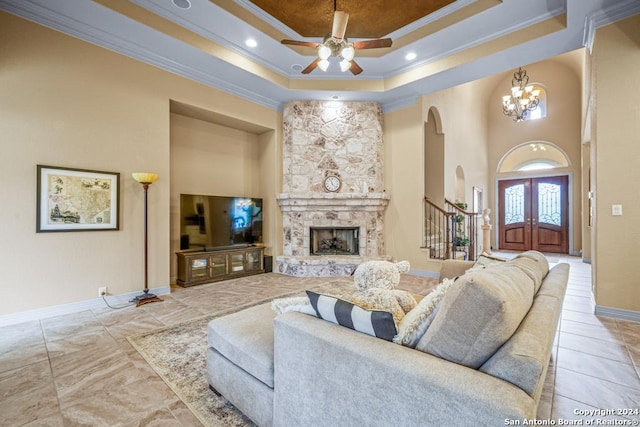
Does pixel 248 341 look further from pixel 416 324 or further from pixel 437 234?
pixel 437 234

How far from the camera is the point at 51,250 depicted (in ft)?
10.8

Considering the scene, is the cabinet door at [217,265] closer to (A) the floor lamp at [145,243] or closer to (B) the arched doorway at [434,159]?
(A) the floor lamp at [145,243]

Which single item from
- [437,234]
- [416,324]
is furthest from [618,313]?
[416,324]

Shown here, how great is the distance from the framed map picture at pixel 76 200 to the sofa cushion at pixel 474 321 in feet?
13.5

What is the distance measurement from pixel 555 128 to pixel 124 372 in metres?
11.3

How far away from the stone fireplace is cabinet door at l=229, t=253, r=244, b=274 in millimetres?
751

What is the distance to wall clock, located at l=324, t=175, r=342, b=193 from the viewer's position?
5.87 metres

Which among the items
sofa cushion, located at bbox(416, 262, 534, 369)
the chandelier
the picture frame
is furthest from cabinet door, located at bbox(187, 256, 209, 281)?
the chandelier

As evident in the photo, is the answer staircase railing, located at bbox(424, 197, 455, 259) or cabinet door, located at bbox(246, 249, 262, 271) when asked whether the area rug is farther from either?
staircase railing, located at bbox(424, 197, 455, 259)

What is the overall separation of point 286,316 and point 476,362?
33.9 inches

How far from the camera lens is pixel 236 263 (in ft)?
17.4

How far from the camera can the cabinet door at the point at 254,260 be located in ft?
18.2

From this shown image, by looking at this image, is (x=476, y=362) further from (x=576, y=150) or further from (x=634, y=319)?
(x=576, y=150)

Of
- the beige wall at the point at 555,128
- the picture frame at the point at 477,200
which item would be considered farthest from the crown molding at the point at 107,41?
the beige wall at the point at 555,128
